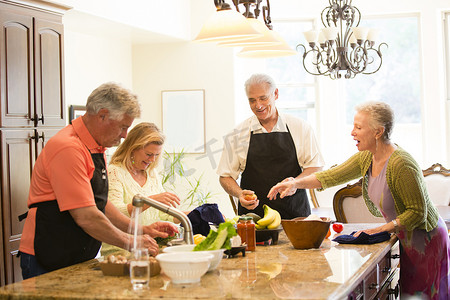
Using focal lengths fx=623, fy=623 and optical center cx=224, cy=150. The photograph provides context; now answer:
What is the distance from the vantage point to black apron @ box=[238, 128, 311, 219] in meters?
4.06

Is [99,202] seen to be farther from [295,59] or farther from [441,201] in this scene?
[295,59]

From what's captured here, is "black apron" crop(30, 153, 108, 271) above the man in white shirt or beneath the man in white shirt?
beneath

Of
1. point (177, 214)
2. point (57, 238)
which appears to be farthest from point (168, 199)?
point (57, 238)

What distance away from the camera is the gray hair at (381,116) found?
3.08 metres

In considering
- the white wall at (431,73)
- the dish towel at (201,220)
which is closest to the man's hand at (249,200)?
the dish towel at (201,220)

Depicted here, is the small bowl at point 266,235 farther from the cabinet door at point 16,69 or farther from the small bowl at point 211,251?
the cabinet door at point 16,69

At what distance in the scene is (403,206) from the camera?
3.06 meters

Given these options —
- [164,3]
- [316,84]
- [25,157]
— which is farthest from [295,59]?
[25,157]

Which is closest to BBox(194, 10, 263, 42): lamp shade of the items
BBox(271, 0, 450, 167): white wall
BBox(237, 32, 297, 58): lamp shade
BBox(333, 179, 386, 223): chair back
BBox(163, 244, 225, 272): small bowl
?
BBox(237, 32, 297, 58): lamp shade

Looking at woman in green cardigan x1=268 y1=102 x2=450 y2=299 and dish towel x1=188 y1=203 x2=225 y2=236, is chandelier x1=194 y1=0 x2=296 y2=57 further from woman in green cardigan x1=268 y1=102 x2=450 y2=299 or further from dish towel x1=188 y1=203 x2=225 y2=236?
dish towel x1=188 y1=203 x2=225 y2=236

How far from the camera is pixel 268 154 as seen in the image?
4.09 meters

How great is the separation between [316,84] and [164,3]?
2.03 metres

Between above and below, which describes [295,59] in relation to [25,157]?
above

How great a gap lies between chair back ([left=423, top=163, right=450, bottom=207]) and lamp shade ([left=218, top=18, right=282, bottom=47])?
304 cm
